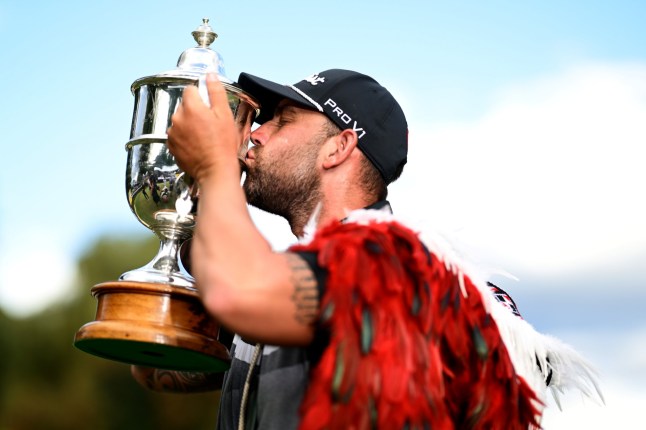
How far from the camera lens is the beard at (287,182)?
3.51 m

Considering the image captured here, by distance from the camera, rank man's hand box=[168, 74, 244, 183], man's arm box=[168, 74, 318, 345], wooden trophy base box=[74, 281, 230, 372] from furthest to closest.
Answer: wooden trophy base box=[74, 281, 230, 372]
man's hand box=[168, 74, 244, 183]
man's arm box=[168, 74, 318, 345]

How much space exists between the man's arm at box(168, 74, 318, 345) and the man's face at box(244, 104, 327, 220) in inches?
30.8

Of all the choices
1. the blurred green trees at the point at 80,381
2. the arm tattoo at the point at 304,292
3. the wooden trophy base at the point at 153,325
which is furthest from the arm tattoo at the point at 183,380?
the blurred green trees at the point at 80,381

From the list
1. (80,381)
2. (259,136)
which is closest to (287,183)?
(259,136)

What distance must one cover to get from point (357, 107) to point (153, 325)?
1192 mm

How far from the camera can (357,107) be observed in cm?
365

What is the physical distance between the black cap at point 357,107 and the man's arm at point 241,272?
920 millimetres

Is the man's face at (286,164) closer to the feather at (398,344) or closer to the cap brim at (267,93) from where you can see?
the cap brim at (267,93)

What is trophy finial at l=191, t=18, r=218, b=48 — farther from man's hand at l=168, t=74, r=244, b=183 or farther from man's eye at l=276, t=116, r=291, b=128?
man's hand at l=168, t=74, r=244, b=183

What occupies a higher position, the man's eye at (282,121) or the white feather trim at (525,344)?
the man's eye at (282,121)

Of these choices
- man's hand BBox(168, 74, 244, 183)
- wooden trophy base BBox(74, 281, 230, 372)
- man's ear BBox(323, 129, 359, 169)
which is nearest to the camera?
man's hand BBox(168, 74, 244, 183)

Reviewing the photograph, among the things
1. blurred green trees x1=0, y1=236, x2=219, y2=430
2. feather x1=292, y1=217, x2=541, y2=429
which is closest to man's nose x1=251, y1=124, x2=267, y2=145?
feather x1=292, y1=217, x2=541, y2=429

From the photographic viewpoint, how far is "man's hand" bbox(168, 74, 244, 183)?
2.72 metres

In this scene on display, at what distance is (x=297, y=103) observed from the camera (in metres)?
3.63
